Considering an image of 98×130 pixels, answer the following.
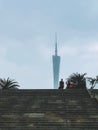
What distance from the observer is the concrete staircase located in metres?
19.4

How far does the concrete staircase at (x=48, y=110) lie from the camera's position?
63.6 ft

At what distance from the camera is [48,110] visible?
874 inches

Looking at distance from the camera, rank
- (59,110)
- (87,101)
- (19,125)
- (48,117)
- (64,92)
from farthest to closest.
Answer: (64,92) → (87,101) → (59,110) → (48,117) → (19,125)

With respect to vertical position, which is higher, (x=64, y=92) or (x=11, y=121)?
(x=64, y=92)

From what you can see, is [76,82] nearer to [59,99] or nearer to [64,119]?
[59,99]

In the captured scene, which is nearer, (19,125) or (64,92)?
(19,125)

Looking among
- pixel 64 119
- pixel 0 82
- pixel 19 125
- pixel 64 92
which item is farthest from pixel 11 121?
pixel 0 82

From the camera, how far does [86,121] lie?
65.3 ft

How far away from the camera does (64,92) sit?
88.2 feet

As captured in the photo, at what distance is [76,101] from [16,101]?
11.7 feet

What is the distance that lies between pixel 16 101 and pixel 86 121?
6.05 m

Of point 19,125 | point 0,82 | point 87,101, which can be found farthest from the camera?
point 0,82

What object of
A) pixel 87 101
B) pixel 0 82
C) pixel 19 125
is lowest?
pixel 19 125

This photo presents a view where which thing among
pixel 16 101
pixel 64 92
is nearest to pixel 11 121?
pixel 16 101
